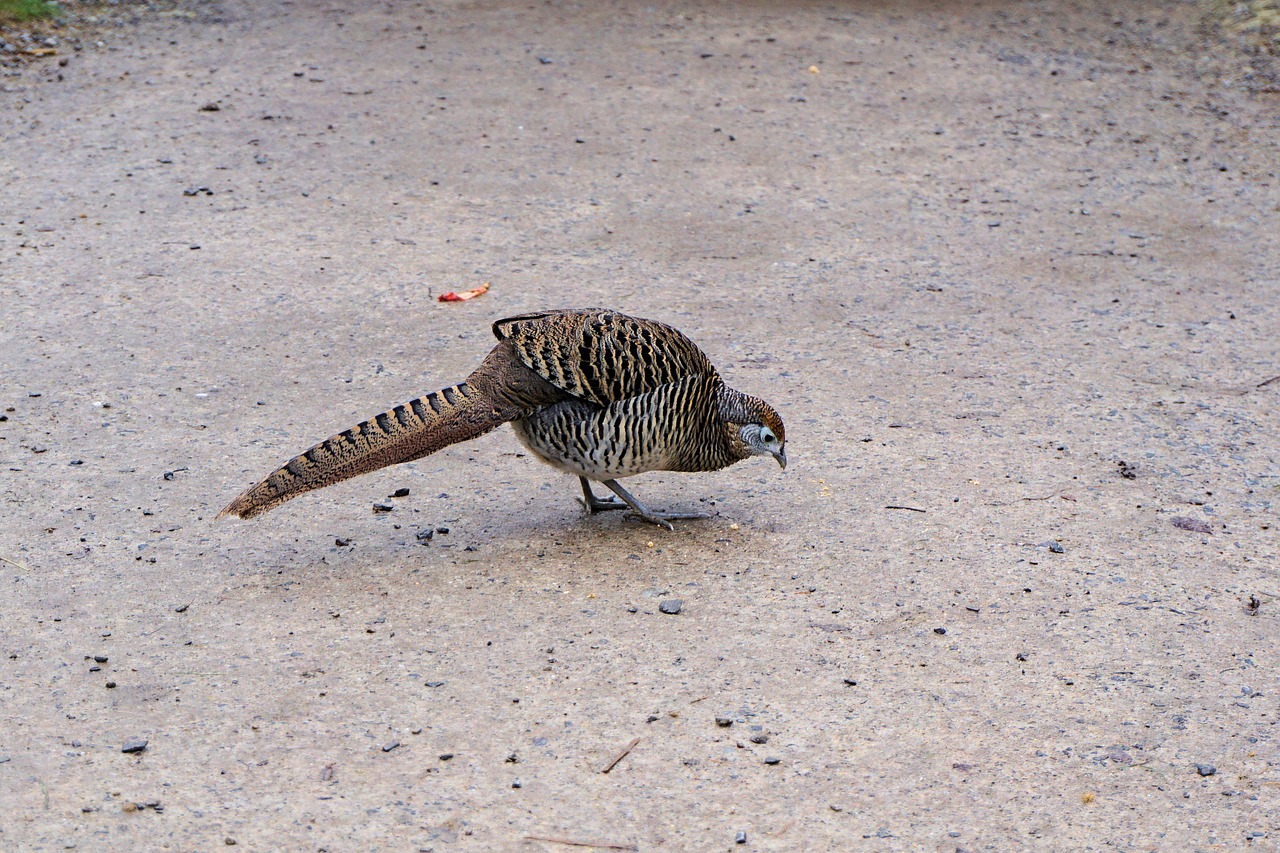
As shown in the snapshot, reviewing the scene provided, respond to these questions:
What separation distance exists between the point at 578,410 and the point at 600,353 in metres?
0.20

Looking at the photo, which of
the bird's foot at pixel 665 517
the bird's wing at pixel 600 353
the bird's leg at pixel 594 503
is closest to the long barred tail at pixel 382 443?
the bird's wing at pixel 600 353

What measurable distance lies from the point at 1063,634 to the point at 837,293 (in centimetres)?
296

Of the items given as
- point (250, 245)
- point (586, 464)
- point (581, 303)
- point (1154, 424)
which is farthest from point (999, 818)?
point (250, 245)

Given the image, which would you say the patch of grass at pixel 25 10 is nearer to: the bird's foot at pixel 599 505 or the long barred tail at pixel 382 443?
the long barred tail at pixel 382 443

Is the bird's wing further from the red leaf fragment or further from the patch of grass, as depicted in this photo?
the patch of grass

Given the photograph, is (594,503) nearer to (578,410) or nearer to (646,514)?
(646,514)

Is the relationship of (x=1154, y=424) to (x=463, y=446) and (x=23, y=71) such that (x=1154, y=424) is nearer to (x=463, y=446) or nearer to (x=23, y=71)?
(x=463, y=446)

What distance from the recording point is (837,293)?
681 cm

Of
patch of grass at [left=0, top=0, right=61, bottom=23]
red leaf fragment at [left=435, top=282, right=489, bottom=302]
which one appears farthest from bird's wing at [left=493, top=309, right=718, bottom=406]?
patch of grass at [left=0, top=0, right=61, bottom=23]

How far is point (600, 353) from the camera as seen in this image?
4484mm

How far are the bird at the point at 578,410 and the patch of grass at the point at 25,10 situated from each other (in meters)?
7.11

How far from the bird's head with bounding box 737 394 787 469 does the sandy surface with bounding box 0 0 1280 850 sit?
0.31 m

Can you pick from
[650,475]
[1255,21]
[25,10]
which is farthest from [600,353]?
[1255,21]

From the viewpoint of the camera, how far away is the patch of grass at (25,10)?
32.4 feet
